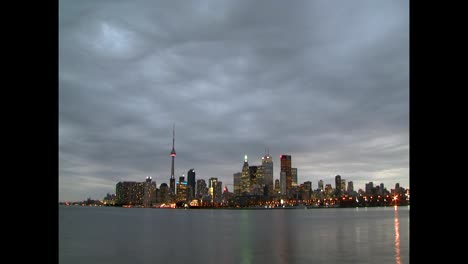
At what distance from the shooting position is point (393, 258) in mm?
27094
